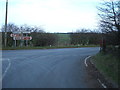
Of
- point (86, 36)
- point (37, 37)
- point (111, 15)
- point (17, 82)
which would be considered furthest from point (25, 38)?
point (17, 82)

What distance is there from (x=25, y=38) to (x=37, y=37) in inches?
129

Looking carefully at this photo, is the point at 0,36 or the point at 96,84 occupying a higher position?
the point at 0,36

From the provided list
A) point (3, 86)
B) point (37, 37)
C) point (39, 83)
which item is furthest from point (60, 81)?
point (37, 37)

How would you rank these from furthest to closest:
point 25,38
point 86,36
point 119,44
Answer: point 86,36, point 25,38, point 119,44

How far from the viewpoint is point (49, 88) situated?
24.0 ft

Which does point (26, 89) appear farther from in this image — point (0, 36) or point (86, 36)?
point (86, 36)

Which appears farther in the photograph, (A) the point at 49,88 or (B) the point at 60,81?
(B) the point at 60,81

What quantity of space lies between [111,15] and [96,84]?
8.55 metres

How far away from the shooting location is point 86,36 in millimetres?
45219

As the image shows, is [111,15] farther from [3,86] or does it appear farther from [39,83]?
[3,86]

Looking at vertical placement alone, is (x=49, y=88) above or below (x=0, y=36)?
below

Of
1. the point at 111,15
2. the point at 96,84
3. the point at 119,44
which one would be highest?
the point at 111,15

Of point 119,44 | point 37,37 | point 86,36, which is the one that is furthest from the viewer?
point 86,36

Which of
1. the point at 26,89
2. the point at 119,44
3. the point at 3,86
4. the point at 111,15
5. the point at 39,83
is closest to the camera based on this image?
the point at 26,89
